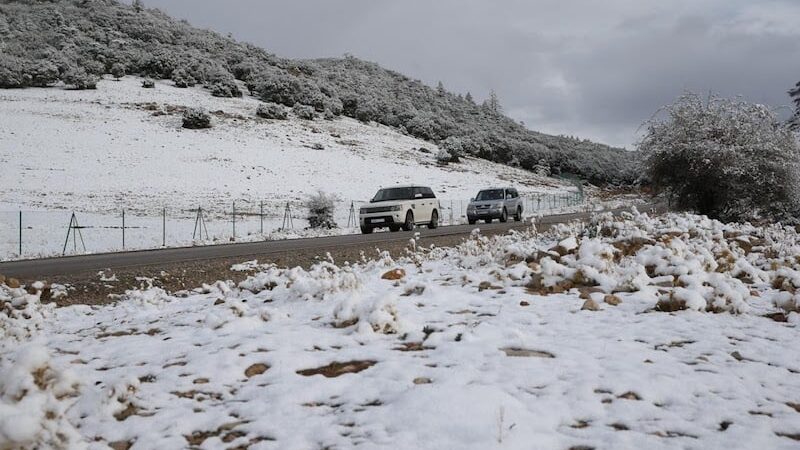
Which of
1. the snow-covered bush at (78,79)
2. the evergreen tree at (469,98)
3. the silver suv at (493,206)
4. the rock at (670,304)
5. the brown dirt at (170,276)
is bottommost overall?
the brown dirt at (170,276)

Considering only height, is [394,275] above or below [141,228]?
above

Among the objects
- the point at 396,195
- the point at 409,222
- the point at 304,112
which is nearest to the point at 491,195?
the point at 396,195

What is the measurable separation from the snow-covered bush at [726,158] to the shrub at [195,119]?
1868 inches

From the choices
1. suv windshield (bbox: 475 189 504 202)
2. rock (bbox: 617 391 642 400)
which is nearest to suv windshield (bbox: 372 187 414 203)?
suv windshield (bbox: 475 189 504 202)

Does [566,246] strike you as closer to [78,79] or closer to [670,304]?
[670,304]

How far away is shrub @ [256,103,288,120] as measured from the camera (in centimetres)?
6506

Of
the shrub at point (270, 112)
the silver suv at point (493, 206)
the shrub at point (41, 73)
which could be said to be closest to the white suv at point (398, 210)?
the silver suv at point (493, 206)

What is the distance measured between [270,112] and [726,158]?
56.3m

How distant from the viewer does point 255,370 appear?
14.1ft

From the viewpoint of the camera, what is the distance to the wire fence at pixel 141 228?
2280 centimetres

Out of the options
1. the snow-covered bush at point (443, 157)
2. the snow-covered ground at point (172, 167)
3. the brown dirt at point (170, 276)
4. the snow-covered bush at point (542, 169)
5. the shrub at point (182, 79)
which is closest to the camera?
the brown dirt at point (170, 276)

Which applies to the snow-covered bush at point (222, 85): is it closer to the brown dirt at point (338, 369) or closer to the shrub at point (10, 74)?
the shrub at point (10, 74)

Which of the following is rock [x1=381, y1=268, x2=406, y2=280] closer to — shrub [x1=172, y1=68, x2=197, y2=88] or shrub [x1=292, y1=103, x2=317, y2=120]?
shrub [x1=292, y1=103, x2=317, y2=120]

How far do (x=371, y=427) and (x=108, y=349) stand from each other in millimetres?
3140
